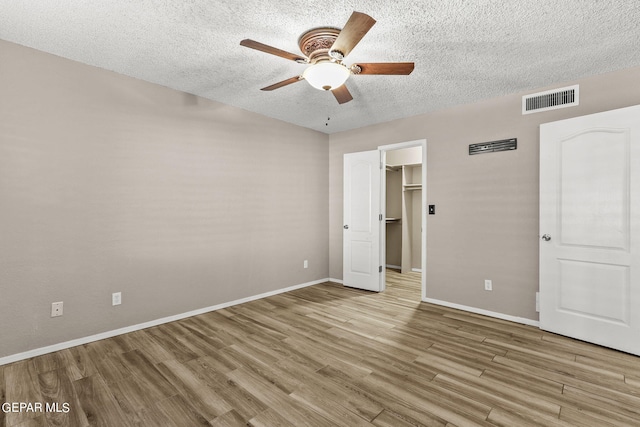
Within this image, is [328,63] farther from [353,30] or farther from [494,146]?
[494,146]

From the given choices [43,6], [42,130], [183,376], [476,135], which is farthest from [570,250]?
[42,130]

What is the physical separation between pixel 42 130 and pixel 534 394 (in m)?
4.27

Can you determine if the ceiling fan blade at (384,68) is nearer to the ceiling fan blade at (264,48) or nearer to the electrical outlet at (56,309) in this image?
the ceiling fan blade at (264,48)

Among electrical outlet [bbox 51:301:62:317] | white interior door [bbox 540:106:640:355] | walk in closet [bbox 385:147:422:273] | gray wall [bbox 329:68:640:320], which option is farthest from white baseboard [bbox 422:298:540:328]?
electrical outlet [bbox 51:301:62:317]

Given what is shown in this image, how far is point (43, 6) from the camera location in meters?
1.96

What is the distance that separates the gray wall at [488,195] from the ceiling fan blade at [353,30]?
2.38 metres

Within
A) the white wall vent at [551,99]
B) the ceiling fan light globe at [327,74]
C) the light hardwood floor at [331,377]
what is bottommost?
the light hardwood floor at [331,377]

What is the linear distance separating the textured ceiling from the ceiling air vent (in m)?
0.54

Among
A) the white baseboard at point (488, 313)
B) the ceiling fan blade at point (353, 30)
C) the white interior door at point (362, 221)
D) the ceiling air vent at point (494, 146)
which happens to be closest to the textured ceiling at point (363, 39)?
the ceiling fan blade at point (353, 30)

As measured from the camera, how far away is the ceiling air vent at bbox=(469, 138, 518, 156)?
3.33 metres

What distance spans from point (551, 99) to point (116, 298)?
483 centimetres

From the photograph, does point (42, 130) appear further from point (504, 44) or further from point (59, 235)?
point (504, 44)

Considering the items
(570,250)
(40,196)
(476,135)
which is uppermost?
(476,135)

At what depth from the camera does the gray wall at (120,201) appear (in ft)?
7.95
